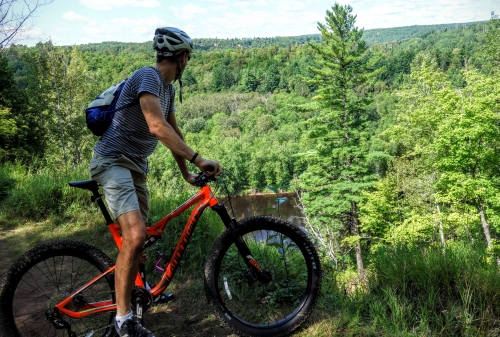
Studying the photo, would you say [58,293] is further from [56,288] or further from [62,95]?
[62,95]

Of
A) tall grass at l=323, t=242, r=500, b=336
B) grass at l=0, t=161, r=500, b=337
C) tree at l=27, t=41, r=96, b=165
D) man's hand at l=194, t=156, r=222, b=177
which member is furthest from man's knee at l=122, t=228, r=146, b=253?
tree at l=27, t=41, r=96, b=165

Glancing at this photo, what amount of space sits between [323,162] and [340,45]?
725cm

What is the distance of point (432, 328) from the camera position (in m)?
2.40

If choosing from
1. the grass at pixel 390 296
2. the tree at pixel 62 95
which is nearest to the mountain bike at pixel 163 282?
the grass at pixel 390 296

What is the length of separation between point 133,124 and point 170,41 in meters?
0.58

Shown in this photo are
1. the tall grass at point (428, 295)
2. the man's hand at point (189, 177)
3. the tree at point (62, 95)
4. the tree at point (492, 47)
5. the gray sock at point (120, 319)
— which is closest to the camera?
the gray sock at point (120, 319)

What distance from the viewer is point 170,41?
2.33 m

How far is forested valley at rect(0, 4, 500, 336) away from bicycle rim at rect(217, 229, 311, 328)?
261 mm

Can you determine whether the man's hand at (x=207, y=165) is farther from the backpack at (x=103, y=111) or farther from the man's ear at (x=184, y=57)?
the man's ear at (x=184, y=57)

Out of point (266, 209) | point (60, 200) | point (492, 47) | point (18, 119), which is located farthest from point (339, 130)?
point (492, 47)

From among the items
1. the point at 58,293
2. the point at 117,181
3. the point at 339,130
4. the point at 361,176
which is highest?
the point at 117,181

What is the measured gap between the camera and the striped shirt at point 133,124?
2.22m

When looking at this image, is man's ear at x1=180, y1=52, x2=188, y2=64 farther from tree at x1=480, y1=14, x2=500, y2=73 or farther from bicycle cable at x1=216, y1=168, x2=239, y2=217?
tree at x1=480, y1=14, x2=500, y2=73

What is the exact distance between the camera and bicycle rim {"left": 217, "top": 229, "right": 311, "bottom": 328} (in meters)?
2.66
